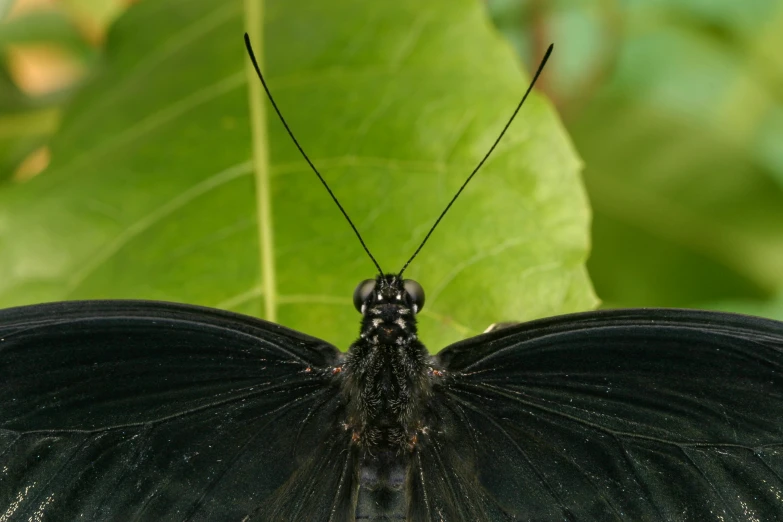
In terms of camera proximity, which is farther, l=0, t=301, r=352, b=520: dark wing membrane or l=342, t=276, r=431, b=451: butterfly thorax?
l=342, t=276, r=431, b=451: butterfly thorax

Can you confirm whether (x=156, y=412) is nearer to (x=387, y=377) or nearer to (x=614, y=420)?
(x=387, y=377)

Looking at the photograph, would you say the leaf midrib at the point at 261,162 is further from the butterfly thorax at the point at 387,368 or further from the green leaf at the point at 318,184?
the butterfly thorax at the point at 387,368

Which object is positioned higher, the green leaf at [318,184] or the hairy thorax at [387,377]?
the green leaf at [318,184]

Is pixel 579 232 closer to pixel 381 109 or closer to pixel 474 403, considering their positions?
pixel 474 403

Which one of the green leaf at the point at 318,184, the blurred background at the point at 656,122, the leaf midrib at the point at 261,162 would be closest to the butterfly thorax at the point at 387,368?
the green leaf at the point at 318,184

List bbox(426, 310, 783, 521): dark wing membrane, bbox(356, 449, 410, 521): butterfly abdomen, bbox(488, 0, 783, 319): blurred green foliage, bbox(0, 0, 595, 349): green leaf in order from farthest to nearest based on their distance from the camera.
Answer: bbox(488, 0, 783, 319): blurred green foliage, bbox(0, 0, 595, 349): green leaf, bbox(356, 449, 410, 521): butterfly abdomen, bbox(426, 310, 783, 521): dark wing membrane

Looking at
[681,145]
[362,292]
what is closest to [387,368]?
[362,292]

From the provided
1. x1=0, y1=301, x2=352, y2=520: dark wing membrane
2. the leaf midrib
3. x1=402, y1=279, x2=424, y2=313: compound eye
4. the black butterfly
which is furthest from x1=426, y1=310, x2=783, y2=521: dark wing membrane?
the leaf midrib

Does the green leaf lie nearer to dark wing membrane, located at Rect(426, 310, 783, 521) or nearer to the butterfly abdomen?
dark wing membrane, located at Rect(426, 310, 783, 521)
